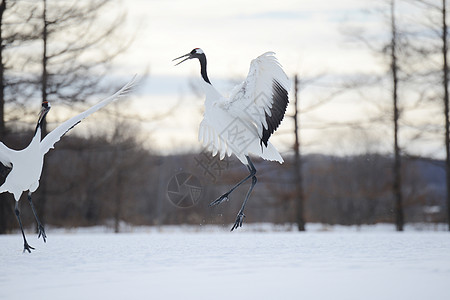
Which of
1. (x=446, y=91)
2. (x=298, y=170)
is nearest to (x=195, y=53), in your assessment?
(x=298, y=170)

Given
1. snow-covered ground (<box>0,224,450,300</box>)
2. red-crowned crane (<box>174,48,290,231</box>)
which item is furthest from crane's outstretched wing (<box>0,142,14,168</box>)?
red-crowned crane (<box>174,48,290,231</box>)

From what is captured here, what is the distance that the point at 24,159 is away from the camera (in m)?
7.37

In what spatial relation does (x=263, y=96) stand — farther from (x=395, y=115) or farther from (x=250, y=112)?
(x=395, y=115)

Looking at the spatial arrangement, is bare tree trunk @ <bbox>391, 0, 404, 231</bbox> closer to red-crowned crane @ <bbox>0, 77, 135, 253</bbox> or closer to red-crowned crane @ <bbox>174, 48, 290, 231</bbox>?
red-crowned crane @ <bbox>174, 48, 290, 231</bbox>

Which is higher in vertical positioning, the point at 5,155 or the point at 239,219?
the point at 5,155

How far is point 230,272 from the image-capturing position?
5.27 metres

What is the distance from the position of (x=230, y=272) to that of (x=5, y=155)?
368 centimetres

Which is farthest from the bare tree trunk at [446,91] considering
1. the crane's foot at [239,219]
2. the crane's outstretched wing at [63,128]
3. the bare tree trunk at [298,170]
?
the crane's outstretched wing at [63,128]

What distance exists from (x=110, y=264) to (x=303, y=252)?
2.29 meters

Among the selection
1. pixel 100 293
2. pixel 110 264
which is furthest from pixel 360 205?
pixel 100 293

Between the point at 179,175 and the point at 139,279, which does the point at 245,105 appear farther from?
the point at 179,175

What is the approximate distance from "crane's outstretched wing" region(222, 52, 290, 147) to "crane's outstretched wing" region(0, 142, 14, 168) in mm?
2760

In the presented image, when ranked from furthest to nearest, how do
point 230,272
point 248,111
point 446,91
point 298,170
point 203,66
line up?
1. point 298,170
2. point 446,91
3. point 203,66
4. point 248,111
5. point 230,272

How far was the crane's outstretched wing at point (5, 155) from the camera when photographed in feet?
24.2
